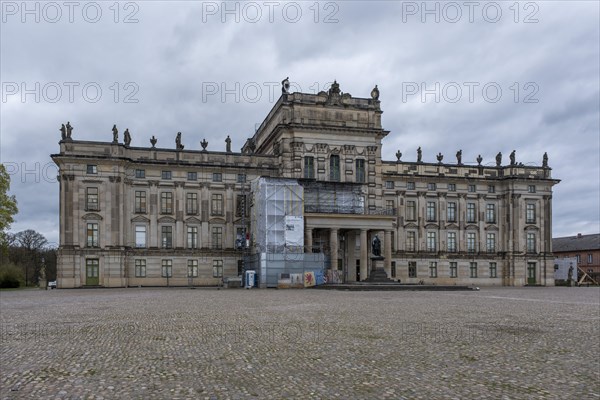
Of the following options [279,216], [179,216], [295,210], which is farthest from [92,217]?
[295,210]

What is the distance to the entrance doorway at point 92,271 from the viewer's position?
184 ft

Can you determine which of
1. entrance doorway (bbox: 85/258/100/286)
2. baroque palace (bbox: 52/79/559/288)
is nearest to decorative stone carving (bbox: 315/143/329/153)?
baroque palace (bbox: 52/79/559/288)

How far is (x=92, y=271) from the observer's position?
5644cm

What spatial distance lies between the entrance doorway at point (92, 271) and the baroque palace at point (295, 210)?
10 cm

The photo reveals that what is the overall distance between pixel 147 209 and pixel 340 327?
Result: 45.7m

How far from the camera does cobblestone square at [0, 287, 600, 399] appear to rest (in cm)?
924

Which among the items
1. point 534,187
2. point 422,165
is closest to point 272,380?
point 422,165

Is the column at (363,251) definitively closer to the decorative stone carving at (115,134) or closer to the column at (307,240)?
the column at (307,240)

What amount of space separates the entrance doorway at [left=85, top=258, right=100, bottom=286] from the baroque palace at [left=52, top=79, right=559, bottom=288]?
0.32ft

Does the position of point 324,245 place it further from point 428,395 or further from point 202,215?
point 428,395

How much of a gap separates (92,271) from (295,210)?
20.7 m

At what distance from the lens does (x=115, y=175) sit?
5753cm

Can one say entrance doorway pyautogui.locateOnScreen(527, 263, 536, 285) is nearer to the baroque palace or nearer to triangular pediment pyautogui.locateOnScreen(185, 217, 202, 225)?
the baroque palace

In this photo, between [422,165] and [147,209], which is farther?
[422,165]
